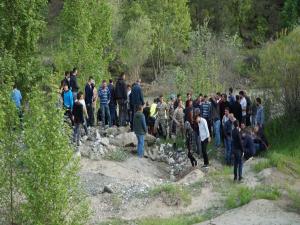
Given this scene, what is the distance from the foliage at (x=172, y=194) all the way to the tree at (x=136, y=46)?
35406 mm

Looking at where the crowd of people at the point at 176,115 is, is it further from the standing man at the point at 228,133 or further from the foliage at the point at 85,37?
the foliage at the point at 85,37

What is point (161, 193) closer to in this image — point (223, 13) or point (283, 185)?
point (283, 185)

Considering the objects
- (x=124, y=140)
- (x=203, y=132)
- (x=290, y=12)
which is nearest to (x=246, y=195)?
(x=203, y=132)

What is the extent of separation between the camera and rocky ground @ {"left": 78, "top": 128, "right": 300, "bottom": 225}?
1780 centimetres

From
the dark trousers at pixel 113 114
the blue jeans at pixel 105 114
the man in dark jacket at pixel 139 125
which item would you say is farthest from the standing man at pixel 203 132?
the dark trousers at pixel 113 114

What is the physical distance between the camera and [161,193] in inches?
741

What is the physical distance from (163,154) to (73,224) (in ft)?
35.0

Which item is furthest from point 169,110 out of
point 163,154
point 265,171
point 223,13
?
point 223,13

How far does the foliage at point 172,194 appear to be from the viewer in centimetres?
1873

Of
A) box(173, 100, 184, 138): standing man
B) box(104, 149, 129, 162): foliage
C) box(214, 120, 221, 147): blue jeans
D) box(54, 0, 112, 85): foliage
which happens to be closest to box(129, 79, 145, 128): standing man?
box(173, 100, 184, 138): standing man

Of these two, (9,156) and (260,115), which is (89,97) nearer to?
(260,115)

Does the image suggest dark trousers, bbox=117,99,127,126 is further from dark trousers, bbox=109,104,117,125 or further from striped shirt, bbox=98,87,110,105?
striped shirt, bbox=98,87,110,105

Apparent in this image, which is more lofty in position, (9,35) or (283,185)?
(9,35)

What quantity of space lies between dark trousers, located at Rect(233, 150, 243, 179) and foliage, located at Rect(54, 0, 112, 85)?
13.6 meters
